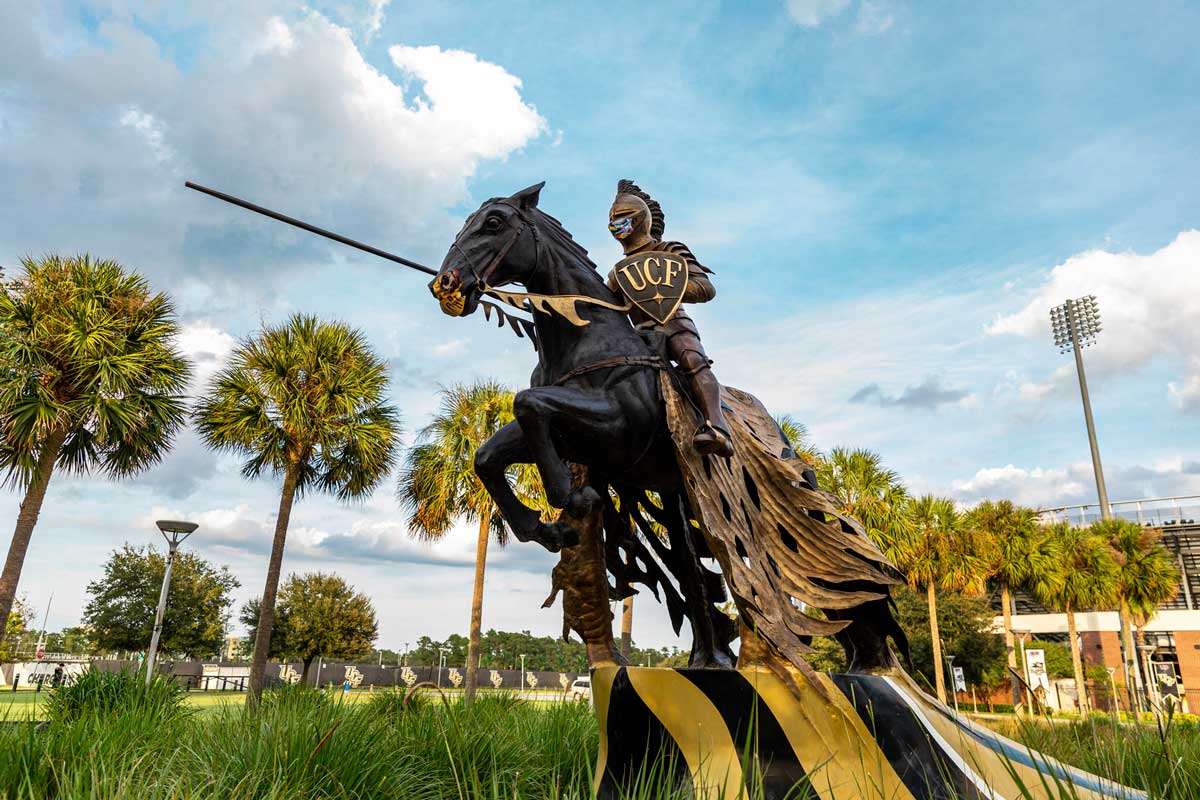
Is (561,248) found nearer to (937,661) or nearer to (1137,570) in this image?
(937,661)

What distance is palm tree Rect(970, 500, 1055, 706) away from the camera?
2948cm

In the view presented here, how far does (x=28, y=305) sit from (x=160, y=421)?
335cm

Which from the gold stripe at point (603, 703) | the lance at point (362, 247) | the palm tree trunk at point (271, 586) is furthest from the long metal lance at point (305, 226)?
the palm tree trunk at point (271, 586)

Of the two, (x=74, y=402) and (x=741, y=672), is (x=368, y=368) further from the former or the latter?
(x=741, y=672)

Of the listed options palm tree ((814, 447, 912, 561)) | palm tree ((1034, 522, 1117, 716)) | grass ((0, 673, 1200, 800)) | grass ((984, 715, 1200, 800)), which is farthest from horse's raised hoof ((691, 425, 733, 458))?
palm tree ((1034, 522, 1117, 716))

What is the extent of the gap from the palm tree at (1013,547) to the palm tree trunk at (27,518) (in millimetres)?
29673

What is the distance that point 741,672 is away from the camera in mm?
3771

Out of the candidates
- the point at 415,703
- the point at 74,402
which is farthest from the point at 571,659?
the point at 415,703

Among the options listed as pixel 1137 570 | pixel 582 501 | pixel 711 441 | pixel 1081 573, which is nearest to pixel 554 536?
pixel 582 501

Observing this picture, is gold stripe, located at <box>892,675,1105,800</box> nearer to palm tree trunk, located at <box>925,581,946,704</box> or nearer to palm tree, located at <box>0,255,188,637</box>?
palm tree trunk, located at <box>925,581,946,704</box>

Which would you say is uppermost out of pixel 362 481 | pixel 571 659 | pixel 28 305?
pixel 28 305

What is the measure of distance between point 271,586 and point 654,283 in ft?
49.1

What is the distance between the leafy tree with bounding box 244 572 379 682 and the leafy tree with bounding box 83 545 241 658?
3.25m

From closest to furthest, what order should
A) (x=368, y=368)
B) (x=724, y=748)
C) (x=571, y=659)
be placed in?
1. (x=724, y=748)
2. (x=368, y=368)
3. (x=571, y=659)
